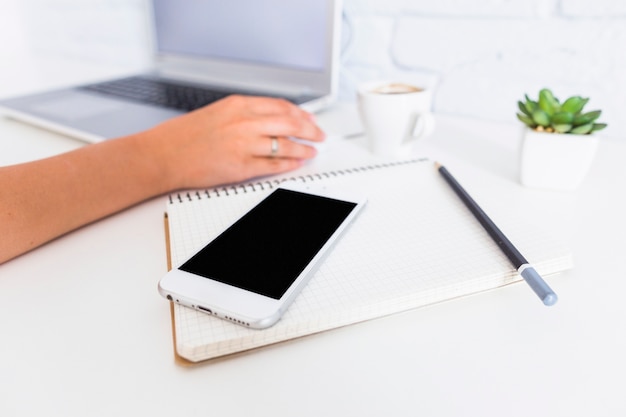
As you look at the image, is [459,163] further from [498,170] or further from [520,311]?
[520,311]

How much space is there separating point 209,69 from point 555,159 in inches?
24.0

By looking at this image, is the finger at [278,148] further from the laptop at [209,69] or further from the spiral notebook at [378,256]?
the laptop at [209,69]

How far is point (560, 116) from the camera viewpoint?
44 cm

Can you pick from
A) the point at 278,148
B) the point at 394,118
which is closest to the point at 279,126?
the point at 278,148

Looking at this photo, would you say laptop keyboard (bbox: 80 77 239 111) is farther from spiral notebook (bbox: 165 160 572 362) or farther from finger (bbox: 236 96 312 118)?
spiral notebook (bbox: 165 160 572 362)

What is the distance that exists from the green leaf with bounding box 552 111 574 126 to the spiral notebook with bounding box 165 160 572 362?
0.09m

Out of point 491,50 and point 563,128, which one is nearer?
point 563,128

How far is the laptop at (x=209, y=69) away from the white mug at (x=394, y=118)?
17 cm

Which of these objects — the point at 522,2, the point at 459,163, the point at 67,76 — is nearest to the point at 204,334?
the point at 459,163

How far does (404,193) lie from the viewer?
17.1 inches

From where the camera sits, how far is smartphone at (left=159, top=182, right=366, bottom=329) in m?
0.28

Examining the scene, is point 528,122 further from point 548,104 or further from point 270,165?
point 270,165

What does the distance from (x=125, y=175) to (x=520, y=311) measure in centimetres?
37

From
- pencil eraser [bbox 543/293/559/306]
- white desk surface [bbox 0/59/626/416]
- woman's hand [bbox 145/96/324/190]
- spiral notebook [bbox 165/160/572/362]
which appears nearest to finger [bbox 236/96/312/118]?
woman's hand [bbox 145/96/324/190]
